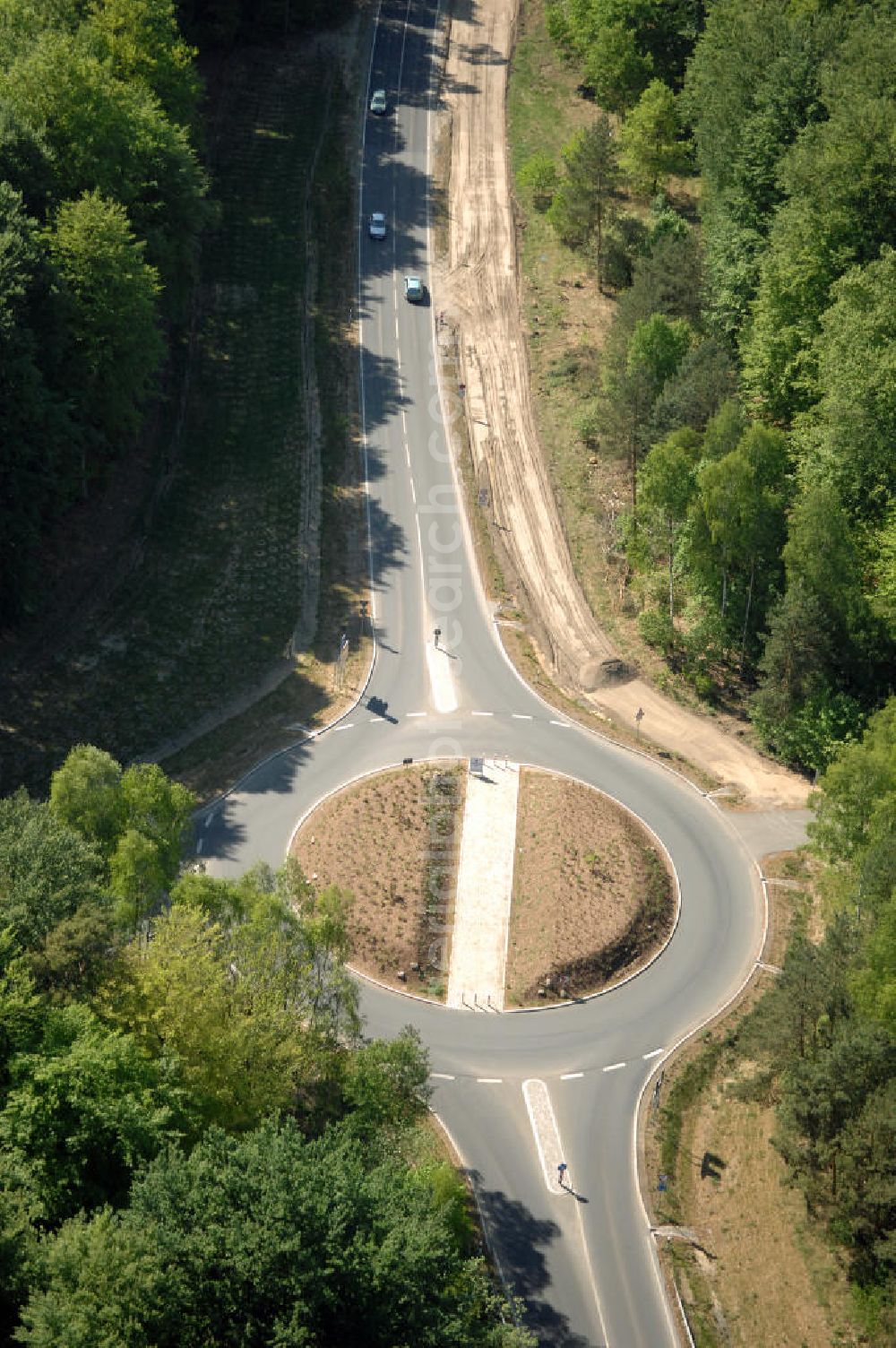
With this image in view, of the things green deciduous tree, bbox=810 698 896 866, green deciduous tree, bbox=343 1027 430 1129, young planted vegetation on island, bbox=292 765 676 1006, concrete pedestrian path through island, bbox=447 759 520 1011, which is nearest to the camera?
green deciduous tree, bbox=343 1027 430 1129

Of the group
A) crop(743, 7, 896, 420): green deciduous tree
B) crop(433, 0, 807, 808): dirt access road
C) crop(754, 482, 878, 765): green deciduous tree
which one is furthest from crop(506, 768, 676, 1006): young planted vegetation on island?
crop(743, 7, 896, 420): green deciduous tree

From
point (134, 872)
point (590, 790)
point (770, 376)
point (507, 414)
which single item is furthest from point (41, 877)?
point (507, 414)

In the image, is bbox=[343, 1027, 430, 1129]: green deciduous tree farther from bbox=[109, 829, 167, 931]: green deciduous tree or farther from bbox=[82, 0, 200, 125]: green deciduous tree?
bbox=[82, 0, 200, 125]: green deciduous tree

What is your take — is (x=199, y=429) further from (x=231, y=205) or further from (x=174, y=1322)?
(x=174, y=1322)

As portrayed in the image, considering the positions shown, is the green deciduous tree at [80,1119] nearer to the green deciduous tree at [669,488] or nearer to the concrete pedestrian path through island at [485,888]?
the concrete pedestrian path through island at [485,888]

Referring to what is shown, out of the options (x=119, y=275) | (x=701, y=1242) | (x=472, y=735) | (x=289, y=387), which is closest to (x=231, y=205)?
(x=289, y=387)

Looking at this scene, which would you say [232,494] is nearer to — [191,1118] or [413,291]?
[413,291]

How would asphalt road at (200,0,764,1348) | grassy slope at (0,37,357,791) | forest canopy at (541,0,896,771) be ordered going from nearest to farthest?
asphalt road at (200,0,764,1348), forest canopy at (541,0,896,771), grassy slope at (0,37,357,791)
